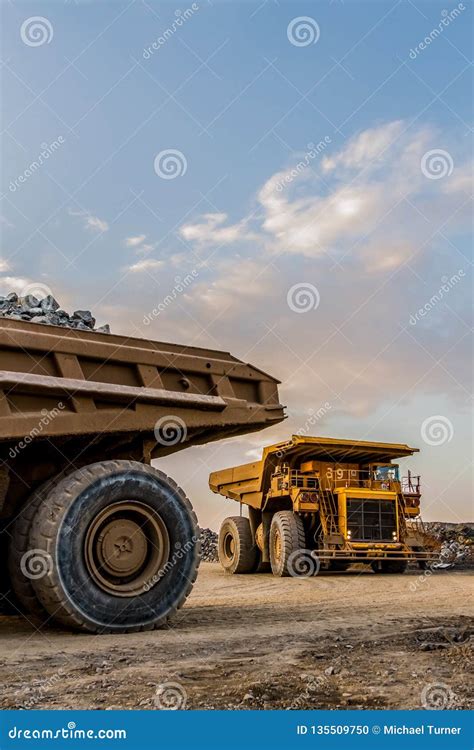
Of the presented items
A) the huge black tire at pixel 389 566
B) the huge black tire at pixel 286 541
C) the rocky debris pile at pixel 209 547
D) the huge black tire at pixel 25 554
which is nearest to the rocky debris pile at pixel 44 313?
the huge black tire at pixel 25 554

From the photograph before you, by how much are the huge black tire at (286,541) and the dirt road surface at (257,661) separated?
6162 mm

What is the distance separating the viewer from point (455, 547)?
76.8 ft

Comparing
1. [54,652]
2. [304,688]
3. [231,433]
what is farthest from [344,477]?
[304,688]

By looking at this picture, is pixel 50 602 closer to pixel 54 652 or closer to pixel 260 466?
pixel 54 652


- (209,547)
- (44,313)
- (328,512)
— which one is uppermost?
(44,313)

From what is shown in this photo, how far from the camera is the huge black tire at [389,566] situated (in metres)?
15.9

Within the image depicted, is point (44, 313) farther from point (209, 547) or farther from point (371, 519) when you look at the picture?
point (209, 547)

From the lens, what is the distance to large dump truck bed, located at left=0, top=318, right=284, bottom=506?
20.8ft

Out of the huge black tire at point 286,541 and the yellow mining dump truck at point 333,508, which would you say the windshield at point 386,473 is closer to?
the yellow mining dump truck at point 333,508

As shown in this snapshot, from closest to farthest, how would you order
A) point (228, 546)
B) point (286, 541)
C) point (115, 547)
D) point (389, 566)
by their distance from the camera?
point (115, 547)
point (286, 541)
point (389, 566)
point (228, 546)

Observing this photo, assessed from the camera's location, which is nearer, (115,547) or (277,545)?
(115,547)

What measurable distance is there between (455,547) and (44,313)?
19.2 m

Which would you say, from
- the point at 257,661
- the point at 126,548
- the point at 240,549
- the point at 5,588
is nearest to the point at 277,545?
the point at 240,549

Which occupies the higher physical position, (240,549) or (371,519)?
(371,519)
